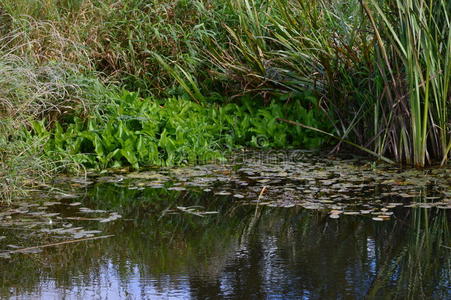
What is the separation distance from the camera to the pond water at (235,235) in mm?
4457

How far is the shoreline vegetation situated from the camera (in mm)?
7098

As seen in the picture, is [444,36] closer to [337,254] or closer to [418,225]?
[418,225]

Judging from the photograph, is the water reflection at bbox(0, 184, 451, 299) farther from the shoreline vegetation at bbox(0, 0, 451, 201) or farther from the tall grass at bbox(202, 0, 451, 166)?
the tall grass at bbox(202, 0, 451, 166)

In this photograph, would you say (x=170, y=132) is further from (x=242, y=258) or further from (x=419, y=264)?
(x=419, y=264)

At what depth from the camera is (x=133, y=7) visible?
1000 centimetres

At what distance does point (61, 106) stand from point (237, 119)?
6.52ft

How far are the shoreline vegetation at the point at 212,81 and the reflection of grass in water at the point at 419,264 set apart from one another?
169 centimetres

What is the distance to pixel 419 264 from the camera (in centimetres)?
482

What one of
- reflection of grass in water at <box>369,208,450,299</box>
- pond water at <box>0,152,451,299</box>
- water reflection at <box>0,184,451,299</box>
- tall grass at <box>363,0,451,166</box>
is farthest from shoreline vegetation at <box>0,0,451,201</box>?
reflection of grass in water at <box>369,208,450,299</box>

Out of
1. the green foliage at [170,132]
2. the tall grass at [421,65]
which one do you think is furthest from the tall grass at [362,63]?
the green foliage at [170,132]

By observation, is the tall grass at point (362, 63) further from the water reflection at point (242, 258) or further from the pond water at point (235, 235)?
the water reflection at point (242, 258)

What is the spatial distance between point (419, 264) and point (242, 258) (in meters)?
1.02

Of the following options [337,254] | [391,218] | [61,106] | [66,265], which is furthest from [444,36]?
[66,265]

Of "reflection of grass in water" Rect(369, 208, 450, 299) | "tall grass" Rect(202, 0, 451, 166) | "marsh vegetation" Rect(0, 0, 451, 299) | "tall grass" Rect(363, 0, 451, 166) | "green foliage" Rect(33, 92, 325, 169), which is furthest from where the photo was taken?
"green foliage" Rect(33, 92, 325, 169)
